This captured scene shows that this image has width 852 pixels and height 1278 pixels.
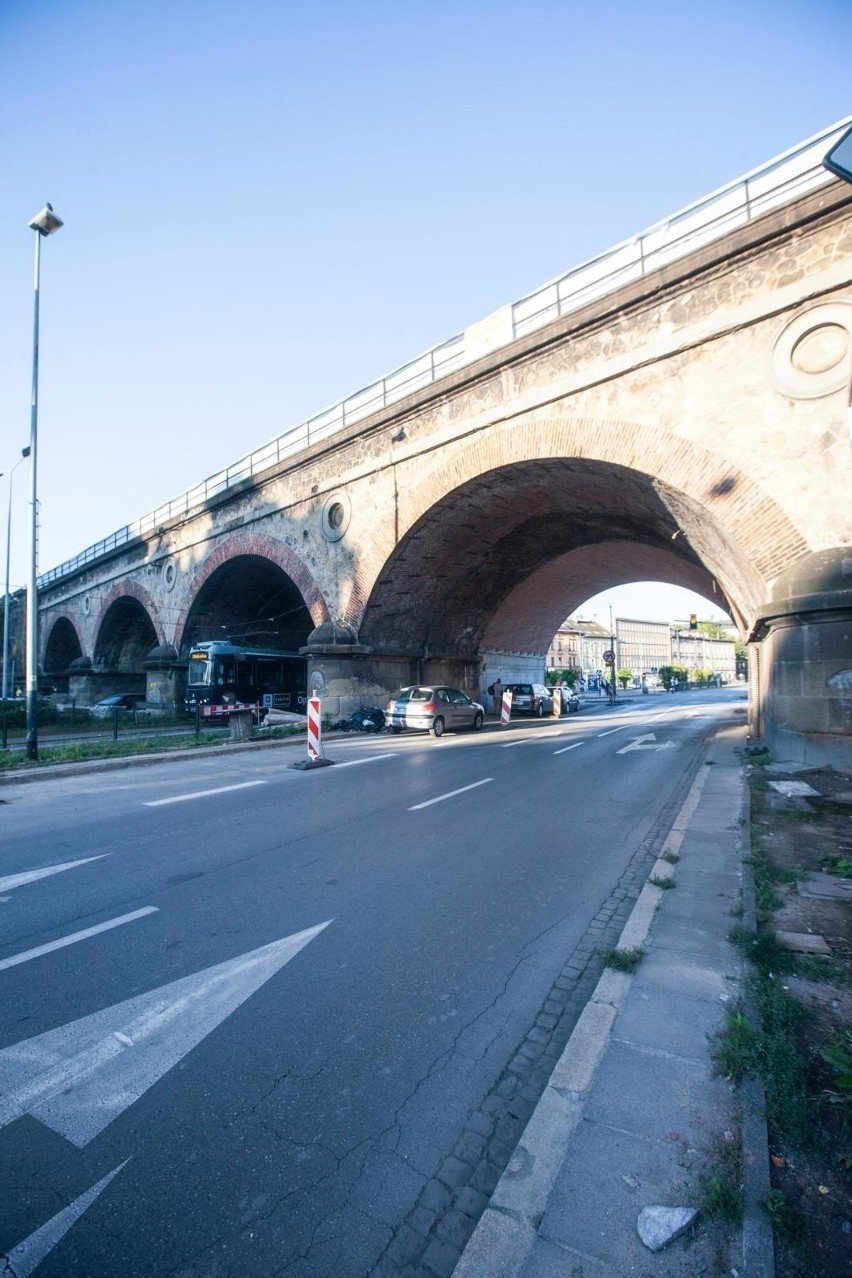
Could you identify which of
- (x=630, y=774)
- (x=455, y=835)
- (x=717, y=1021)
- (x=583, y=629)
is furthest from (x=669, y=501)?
(x=583, y=629)

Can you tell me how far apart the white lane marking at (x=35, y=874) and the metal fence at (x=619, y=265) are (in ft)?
40.1

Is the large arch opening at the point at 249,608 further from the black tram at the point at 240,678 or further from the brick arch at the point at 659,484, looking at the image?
the brick arch at the point at 659,484

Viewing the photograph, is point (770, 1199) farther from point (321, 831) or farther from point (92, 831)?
point (92, 831)

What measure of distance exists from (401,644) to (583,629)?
7659 cm

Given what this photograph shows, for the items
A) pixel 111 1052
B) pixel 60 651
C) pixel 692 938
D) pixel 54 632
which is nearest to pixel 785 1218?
pixel 692 938

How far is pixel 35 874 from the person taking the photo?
509 cm

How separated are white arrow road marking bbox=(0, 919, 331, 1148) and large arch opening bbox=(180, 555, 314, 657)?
2278cm

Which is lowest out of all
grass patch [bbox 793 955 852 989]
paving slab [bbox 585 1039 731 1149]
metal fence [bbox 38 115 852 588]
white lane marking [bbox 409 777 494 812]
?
white lane marking [bbox 409 777 494 812]

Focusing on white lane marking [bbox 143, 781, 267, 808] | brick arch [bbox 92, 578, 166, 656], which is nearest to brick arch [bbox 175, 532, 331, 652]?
brick arch [bbox 92, 578, 166, 656]

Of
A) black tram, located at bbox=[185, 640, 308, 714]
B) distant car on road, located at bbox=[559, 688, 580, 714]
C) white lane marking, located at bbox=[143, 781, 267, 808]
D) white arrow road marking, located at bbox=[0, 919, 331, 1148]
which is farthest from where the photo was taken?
distant car on road, located at bbox=[559, 688, 580, 714]

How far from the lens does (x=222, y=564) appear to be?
25.9 metres

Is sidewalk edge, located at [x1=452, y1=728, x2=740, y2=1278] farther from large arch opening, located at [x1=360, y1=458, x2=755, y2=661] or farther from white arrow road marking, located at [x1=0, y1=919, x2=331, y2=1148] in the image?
large arch opening, located at [x1=360, y1=458, x2=755, y2=661]

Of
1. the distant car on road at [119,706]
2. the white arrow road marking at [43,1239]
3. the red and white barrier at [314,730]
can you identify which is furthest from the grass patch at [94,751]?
the distant car on road at [119,706]

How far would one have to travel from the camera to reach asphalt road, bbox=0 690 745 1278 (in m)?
1.86
